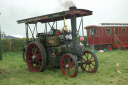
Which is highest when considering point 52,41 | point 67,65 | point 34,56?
Answer: point 52,41

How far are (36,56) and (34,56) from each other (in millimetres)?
88

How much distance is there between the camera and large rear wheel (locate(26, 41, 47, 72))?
615cm

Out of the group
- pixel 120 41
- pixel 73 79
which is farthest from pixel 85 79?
pixel 120 41

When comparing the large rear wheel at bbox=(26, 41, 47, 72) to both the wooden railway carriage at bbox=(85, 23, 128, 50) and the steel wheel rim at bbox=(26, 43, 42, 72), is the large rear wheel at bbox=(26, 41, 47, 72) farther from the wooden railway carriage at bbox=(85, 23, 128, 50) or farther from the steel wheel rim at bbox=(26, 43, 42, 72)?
the wooden railway carriage at bbox=(85, 23, 128, 50)

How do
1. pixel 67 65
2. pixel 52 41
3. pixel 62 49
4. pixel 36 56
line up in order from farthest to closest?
pixel 36 56 → pixel 52 41 → pixel 62 49 → pixel 67 65

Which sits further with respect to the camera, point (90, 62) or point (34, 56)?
point (34, 56)

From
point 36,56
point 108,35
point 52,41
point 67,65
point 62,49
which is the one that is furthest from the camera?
point 108,35

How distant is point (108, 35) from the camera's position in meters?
15.4

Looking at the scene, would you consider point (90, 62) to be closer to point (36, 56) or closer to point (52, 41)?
point (52, 41)

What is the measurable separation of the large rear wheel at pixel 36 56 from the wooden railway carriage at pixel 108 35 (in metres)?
9.35

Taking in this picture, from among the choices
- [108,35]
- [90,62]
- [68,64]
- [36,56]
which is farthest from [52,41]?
[108,35]

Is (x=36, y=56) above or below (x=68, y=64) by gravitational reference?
above

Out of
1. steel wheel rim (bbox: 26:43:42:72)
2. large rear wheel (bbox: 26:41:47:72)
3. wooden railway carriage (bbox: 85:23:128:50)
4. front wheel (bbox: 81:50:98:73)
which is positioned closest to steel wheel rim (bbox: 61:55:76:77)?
front wheel (bbox: 81:50:98:73)

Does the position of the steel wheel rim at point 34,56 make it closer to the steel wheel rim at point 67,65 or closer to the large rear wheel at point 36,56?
the large rear wheel at point 36,56
